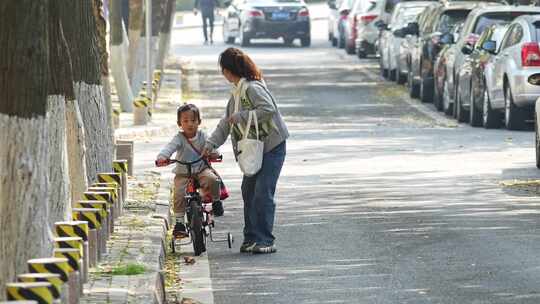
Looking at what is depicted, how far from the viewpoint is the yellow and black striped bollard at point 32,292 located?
851cm

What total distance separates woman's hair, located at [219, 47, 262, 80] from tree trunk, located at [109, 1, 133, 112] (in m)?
16.9

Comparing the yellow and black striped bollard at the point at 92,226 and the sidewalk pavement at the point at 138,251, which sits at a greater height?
the yellow and black striped bollard at the point at 92,226

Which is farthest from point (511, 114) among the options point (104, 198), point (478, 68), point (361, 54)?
point (361, 54)

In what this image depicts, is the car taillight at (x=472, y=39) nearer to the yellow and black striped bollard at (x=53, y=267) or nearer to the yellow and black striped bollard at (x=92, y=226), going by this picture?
the yellow and black striped bollard at (x=92, y=226)

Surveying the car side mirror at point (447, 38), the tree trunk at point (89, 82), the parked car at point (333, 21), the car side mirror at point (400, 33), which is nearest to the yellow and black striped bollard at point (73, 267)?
the tree trunk at point (89, 82)

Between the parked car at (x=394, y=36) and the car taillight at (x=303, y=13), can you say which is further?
the car taillight at (x=303, y=13)

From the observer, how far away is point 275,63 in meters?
48.7

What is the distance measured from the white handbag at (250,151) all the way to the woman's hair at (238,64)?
294 millimetres

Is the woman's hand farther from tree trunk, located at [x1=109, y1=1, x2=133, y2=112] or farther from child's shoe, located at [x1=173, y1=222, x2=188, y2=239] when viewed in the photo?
tree trunk, located at [x1=109, y1=1, x2=133, y2=112]

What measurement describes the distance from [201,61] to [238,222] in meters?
34.7

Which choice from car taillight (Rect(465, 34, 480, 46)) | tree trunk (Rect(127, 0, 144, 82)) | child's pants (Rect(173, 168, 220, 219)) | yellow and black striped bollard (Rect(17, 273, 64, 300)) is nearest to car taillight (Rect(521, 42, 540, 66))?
car taillight (Rect(465, 34, 480, 46))

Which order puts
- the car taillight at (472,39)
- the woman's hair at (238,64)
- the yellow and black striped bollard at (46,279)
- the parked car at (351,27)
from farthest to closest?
the parked car at (351,27)
the car taillight at (472,39)
the woman's hair at (238,64)
the yellow and black striped bollard at (46,279)

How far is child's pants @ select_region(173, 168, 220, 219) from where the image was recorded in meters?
14.0

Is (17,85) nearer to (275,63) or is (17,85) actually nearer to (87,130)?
(87,130)
